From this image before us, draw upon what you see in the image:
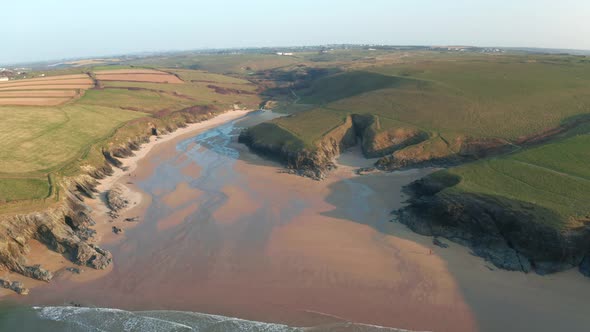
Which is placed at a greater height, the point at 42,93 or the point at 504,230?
the point at 42,93

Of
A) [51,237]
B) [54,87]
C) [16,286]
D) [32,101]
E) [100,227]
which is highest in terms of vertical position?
[54,87]

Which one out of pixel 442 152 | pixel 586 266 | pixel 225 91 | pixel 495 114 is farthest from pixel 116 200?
pixel 225 91

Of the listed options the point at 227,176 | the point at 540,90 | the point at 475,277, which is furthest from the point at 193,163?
the point at 540,90

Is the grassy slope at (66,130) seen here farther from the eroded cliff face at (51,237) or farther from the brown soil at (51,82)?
the brown soil at (51,82)

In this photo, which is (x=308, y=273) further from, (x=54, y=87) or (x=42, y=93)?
(x=54, y=87)

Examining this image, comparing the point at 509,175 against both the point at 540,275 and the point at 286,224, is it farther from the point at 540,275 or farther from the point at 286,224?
the point at 286,224

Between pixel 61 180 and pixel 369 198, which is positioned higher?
pixel 61 180

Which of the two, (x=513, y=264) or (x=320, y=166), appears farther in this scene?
(x=320, y=166)
